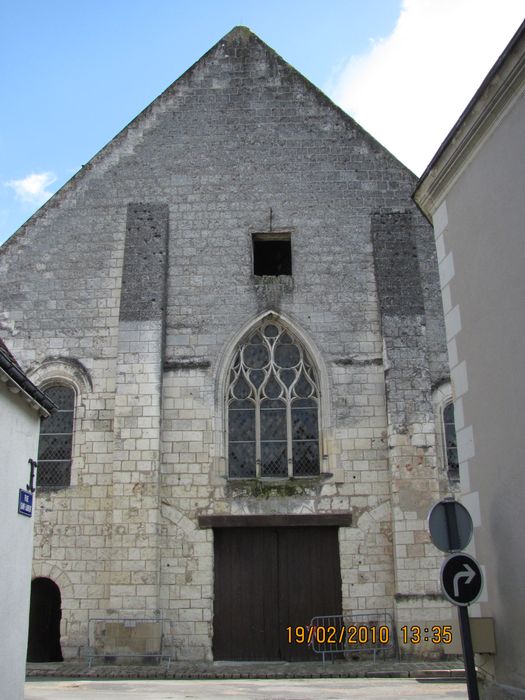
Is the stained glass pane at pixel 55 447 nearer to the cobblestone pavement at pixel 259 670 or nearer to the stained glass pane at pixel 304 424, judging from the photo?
the cobblestone pavement at pixel 259 670

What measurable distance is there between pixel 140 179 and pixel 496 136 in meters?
8.88

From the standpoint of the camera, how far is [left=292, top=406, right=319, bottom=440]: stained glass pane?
13188mm

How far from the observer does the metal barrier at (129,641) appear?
11664 millimetres

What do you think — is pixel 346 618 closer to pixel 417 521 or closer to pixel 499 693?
pixel 417 521

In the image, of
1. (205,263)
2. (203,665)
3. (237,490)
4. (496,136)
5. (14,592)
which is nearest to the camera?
(496,136)

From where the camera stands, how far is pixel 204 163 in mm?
14477

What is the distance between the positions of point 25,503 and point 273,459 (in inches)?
221

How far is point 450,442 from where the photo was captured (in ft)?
42.7

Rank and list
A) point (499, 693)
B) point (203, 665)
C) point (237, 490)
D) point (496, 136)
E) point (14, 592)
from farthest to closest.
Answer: point (237, 490) < point (203, 665) < point (14, 592) < point (496, 136) < point (499, 693)

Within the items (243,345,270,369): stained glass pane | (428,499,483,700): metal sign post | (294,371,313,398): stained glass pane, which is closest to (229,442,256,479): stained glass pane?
(294,371,313,398): stained glass pane

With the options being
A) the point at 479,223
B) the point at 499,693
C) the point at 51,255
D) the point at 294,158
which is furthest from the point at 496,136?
the point at 51,255

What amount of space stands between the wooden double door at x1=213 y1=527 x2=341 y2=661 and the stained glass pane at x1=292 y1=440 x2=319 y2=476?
93cm

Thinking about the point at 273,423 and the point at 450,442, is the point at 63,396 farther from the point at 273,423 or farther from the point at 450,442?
the point at 450,442

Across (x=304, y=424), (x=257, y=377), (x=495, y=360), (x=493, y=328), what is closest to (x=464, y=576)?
(x=495, y=360)
